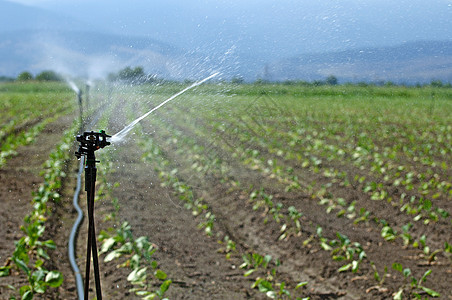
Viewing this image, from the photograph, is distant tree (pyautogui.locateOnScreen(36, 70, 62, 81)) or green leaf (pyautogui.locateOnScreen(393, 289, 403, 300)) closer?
distant tree (pyautogui.locateOnScreen(36, 70, 62, 81))

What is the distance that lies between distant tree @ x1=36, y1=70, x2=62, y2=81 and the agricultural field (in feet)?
0.42

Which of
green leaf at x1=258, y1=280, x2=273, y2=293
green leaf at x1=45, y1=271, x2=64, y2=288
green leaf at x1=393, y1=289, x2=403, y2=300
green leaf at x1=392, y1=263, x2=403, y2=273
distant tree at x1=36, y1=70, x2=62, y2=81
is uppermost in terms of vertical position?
distant tree at x1=36, y1=70, x2=62, y2=81

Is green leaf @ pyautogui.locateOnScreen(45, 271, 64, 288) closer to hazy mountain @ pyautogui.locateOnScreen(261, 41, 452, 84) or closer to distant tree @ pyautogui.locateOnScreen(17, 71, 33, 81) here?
distant tree @ pyautogui.locateOnScreen(17, 71, 33, 81)

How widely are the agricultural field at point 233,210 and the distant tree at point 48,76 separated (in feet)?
0.42

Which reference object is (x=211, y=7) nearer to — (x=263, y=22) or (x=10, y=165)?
(x=263, y=22)

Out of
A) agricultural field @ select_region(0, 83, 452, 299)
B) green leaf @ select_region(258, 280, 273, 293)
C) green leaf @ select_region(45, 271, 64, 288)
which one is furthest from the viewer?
green leaf @ select_region(258, 280, 273, 293)

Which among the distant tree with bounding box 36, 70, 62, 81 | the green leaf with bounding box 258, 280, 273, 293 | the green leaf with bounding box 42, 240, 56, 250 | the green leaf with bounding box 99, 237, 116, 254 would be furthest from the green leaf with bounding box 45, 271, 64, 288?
the distant tree with bounding box 36, 70, 62, 81

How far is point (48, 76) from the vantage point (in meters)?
1.47

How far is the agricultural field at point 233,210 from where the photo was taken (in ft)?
7.13

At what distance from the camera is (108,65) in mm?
1388

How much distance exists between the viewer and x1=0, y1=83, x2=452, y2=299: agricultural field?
2174mm

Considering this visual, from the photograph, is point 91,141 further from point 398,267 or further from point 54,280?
point 398,267

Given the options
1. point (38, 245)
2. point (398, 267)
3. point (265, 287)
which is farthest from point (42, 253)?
point (398, 267)

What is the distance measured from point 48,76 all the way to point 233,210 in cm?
263
